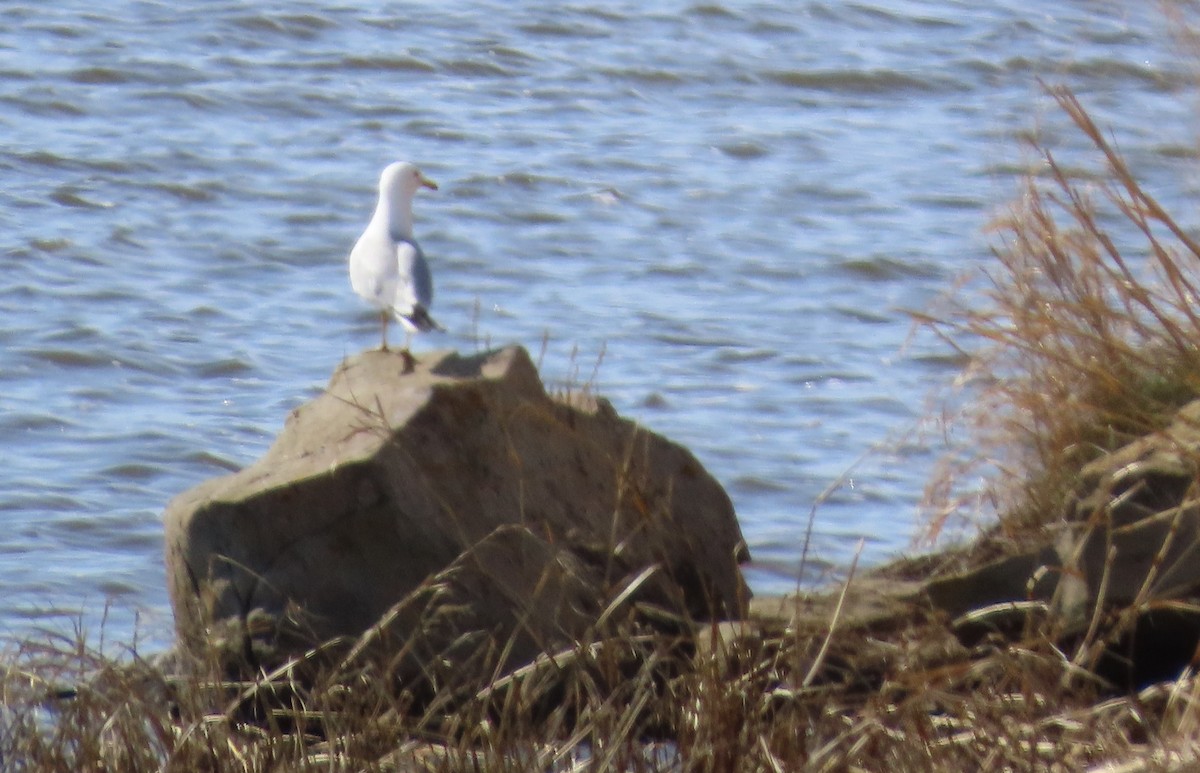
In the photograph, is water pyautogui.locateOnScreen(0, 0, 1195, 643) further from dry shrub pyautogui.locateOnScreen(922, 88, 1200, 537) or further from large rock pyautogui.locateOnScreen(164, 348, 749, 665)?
large rock pyautogui.locateOnScreen(164, 348, 749, 665)

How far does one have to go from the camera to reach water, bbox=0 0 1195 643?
716 cm

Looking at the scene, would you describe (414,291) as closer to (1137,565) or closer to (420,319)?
(420,319)

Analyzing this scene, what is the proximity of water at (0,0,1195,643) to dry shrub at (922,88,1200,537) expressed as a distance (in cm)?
30

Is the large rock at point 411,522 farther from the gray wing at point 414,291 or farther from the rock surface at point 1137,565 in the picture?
the rock surface at point 1137,565

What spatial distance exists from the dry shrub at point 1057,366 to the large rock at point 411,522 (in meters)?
0.76

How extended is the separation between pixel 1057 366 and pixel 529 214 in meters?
5.98

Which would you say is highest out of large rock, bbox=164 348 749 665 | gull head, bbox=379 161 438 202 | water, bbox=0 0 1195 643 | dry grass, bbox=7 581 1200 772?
gull head, bbox=379 161 438 202

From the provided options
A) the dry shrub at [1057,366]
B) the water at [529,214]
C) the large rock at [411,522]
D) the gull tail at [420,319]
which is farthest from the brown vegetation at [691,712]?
the gull tail at [420,319]

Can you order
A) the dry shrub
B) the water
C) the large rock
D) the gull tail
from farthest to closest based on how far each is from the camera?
the water < the gull tail < the large rock < the dry shrub

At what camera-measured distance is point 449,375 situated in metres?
4.93

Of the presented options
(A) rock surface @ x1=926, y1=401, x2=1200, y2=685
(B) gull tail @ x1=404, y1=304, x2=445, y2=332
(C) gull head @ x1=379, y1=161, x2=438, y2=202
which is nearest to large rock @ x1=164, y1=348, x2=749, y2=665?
(B) gull tail @ x1=404, y1=304, x2=445, y2=332

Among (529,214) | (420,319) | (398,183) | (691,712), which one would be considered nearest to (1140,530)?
(691,712)

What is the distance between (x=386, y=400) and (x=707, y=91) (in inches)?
321

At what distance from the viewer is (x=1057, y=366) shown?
482cm
